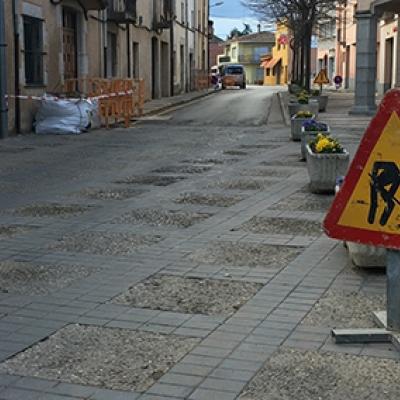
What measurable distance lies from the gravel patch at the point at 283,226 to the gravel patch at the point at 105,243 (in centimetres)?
108

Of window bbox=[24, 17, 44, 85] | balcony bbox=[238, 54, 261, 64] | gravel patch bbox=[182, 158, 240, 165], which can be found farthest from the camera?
balcony bbox=[238, 54, 261, 64]

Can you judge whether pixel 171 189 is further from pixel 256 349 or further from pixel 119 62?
pixel 119 62

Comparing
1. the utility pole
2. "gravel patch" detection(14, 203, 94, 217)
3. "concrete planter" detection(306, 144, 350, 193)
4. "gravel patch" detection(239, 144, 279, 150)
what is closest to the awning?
the utility pole

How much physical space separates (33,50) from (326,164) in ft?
42.2

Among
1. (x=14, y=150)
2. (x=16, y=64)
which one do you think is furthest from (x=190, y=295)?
(x=16, y=64)

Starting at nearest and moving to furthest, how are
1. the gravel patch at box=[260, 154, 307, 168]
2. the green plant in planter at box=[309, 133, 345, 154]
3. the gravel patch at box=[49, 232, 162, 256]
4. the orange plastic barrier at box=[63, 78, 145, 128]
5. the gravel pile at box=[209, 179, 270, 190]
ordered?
the gravel patch at box=[49, 232, 162, 256]
the green plant in planter at box=[309, 133, 345, 154]
the gravel pile at box=[209, 179, 270, 190]
the gravel patch at box=[260, 154, 307, 168]
the orange plastic barrier at box=[63, 78, 145, 128]

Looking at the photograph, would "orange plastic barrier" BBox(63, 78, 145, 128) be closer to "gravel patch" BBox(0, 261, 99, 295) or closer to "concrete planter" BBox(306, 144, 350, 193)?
"concrete planter" BBox(306, 144, 350, 193)

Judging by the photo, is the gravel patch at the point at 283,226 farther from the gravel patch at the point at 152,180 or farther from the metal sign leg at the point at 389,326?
the gravel patch at the point at 152,180

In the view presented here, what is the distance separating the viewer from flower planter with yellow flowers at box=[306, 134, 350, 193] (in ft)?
30.2

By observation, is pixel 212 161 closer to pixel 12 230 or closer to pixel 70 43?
pixel 12 230

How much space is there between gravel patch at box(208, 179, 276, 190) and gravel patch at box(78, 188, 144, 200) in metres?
1.20

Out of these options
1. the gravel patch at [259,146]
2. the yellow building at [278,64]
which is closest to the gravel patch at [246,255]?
the gravel patch at [259,146]

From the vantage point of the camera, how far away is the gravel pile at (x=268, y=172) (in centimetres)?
1159

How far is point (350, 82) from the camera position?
50281mm
